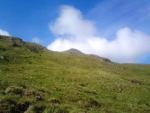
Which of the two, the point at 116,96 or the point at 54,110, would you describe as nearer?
the point at 54,110

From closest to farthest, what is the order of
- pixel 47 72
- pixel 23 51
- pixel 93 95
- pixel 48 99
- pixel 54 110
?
1. pixel 54 110
2. pixel 48 99
3. pixel 93 95
4. pixel 47 72
5. pixel 23 51

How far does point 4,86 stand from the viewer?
153ft

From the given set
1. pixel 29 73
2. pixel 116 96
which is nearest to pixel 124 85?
pixel 116 96

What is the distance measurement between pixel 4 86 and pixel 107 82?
77.4 feet

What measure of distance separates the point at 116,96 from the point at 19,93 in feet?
56.6

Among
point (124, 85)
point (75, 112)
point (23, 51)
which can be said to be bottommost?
point (75, 112)

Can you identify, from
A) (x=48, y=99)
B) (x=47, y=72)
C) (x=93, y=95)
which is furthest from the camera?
(x=47, y=72)

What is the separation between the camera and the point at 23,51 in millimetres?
91312

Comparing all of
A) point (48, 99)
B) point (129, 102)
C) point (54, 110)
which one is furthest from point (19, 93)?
point (129, 102)

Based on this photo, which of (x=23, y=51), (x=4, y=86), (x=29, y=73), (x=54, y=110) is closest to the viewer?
(x=54, y=110)

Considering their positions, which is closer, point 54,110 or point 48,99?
point 54,110

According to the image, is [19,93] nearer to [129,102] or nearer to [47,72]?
[129,102]

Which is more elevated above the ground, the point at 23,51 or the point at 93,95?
the point at 23,51

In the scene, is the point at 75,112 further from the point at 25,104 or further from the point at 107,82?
the point at 107,82
